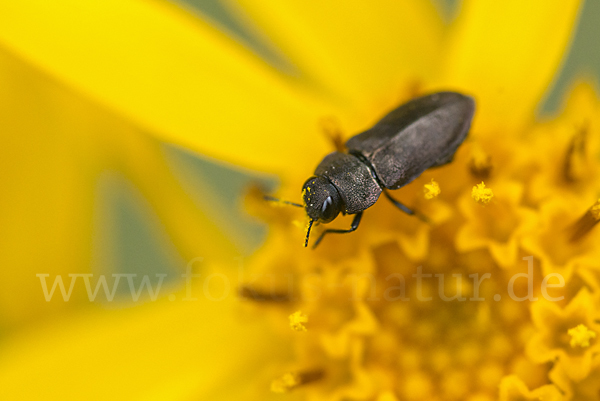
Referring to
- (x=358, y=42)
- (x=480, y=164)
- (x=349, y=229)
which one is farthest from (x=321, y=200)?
(x=358, y=42)

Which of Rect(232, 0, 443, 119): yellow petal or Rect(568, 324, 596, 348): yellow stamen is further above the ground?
Rect(232, 0, 443, 119): yellow petal

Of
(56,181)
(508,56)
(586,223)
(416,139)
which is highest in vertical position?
(56,181)

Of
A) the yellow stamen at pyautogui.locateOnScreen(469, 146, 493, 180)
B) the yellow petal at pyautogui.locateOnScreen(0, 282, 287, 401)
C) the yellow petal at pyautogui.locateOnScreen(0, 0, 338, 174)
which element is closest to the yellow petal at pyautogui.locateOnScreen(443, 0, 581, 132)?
the yellow stamen at pyautogui.locateOnScreen(469, 146, 493, 180)

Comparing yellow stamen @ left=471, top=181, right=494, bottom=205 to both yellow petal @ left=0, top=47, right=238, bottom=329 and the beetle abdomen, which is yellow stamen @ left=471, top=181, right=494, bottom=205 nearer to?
the beetle abdomen

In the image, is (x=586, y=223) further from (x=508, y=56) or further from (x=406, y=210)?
(x=508, y=56)

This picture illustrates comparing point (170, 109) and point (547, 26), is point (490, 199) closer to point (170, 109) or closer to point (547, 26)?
point (547, 26)

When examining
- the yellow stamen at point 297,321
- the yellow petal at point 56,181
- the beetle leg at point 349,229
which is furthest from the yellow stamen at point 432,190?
the yellow petal at point 56,181
